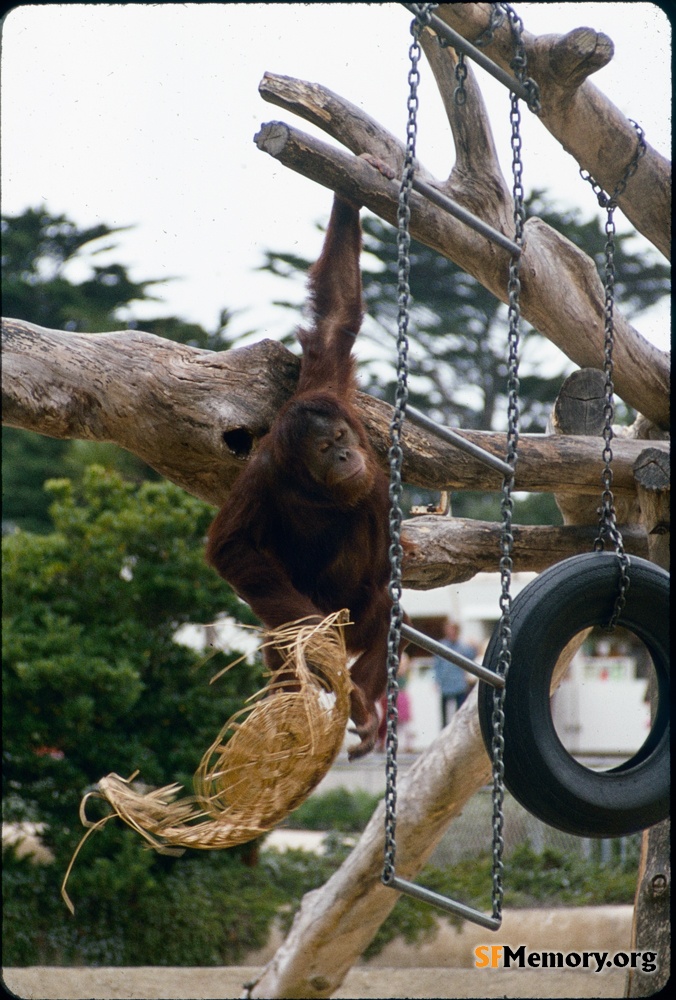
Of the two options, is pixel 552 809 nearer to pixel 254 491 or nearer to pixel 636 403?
pixel 254 491

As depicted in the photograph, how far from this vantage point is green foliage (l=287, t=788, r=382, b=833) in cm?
998

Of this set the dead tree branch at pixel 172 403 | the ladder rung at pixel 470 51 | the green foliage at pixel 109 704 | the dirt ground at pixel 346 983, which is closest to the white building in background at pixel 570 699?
the dirt ground at pixel 346 983

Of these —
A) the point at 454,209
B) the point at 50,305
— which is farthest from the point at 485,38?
the point at 50,305

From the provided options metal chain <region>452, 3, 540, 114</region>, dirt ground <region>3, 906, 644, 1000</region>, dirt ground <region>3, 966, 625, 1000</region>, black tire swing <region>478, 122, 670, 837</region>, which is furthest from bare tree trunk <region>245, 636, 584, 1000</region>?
metal chain <region>452, 3, 540, 114</region>

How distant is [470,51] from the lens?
296cm

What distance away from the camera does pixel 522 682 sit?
115 inches

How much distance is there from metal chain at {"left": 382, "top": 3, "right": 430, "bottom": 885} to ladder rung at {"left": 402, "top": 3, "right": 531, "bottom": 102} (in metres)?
0.04

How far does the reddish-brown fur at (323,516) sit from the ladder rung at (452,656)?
2.33ft

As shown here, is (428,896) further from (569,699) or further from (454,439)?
(569,699)

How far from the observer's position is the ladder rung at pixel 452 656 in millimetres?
2537

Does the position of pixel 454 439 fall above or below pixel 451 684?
above

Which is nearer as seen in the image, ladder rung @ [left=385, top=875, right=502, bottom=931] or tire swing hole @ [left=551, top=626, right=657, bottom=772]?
ladder rung @ [left=385, top=875, right=502, bottom=931]

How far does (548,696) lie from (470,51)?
6.08 feet

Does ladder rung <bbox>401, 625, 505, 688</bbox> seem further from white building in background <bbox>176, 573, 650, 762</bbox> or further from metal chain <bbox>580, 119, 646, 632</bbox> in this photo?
white building in background <bbox>176, 573, 650, 762</bbox>
